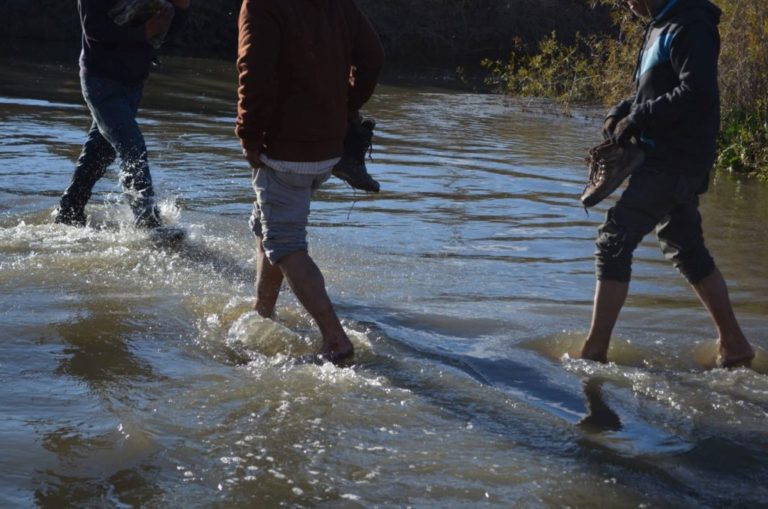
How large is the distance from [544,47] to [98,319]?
40.3 feet

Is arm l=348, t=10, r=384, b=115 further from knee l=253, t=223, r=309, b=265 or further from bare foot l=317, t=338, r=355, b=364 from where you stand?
bare foot l=317, t=338, r=355, b=364

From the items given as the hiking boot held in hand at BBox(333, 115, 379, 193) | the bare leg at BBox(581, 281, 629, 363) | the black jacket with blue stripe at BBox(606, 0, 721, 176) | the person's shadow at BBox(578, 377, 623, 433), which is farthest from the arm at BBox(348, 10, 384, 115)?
the person's shadow at BBox(578, 377, 623, 433)

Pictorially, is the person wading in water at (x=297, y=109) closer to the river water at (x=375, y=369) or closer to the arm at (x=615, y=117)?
the river water at (x=375, y=369)

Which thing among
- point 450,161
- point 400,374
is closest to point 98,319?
point 400,374

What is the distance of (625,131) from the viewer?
5121 millimetres

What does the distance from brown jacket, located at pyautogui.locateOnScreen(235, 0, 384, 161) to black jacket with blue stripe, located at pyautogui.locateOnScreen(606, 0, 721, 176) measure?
1368 mm

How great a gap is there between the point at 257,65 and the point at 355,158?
920mm

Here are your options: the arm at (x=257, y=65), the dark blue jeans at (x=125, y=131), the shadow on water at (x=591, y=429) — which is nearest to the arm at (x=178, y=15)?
the dark blue jeans at (x=125, y=131)

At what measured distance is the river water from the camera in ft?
12.8

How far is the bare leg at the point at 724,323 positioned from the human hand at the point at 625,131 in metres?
0.82

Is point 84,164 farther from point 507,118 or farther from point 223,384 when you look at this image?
point 507,118

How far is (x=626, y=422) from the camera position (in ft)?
15.0

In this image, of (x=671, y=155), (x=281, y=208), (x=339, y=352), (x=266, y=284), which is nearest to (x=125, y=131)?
(x=266, y=284)

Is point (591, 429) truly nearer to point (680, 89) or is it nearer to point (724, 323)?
point (724, 323)
